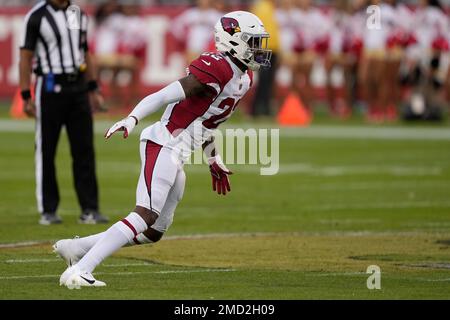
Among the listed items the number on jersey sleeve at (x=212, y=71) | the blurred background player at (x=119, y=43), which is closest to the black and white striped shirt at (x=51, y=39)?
the number on jersey sleeve at (x=212, y=71)

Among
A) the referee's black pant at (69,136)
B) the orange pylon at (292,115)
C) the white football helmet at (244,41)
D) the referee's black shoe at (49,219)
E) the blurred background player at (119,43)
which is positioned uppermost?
the white football helmet at (244,41)

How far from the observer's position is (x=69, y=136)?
11898mm

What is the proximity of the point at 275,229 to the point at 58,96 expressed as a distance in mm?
2320

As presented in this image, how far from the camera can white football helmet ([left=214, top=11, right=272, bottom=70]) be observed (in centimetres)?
848

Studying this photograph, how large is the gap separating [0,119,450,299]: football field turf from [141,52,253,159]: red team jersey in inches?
36.5

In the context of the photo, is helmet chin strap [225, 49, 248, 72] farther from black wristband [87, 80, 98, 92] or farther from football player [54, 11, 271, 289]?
black wristband [87, 80, 98, 92]

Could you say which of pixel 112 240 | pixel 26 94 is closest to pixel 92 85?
pixel 26 94

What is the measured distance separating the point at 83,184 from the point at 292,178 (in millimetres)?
4465

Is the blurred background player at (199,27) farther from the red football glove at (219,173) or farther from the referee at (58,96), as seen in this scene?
the red football glove at (219,173)

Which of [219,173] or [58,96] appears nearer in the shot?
[219,173]

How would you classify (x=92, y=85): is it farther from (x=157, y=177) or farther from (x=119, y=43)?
(x=119, y=43)

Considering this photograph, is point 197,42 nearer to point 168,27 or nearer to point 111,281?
point 168,27

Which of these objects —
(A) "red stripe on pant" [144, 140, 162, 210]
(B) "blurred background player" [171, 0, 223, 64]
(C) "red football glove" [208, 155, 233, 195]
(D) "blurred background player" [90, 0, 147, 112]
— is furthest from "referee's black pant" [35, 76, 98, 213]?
(D) "blurred background player" [90, 0, 147, 112]

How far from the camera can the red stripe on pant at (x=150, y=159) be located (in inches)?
324
